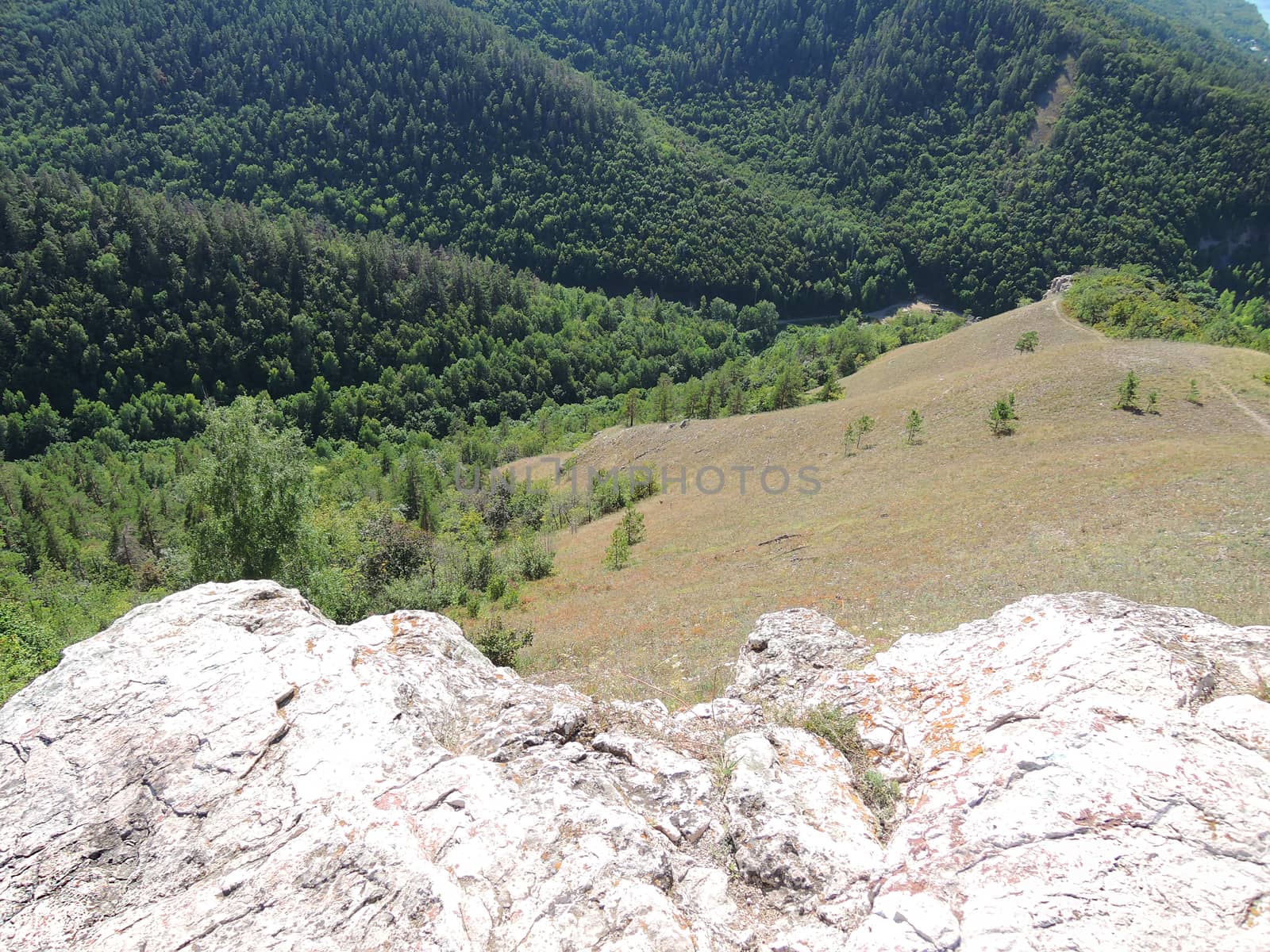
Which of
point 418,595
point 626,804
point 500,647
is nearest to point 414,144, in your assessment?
point 418,595

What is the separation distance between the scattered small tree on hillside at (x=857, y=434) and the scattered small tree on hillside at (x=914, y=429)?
3.06 meters

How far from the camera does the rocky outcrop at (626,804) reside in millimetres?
6527

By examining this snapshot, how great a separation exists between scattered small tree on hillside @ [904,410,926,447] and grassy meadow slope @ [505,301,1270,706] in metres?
0.81

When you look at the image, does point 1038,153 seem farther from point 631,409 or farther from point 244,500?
point 244,500

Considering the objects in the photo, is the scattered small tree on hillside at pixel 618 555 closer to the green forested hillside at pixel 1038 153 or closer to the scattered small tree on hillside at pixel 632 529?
the scattered small tree on hillside at pixel 632 529

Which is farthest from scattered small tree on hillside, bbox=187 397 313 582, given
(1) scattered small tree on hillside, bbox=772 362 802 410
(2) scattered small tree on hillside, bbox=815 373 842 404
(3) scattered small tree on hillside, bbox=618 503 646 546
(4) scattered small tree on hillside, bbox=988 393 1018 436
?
(2) scattered small tree on hillside, bbox=815 373 842 404

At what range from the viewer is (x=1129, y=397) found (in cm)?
3597

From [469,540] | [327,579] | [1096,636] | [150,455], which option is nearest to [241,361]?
[150,455]

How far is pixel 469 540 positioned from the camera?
48938 mm

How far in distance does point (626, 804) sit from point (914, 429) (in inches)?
1511

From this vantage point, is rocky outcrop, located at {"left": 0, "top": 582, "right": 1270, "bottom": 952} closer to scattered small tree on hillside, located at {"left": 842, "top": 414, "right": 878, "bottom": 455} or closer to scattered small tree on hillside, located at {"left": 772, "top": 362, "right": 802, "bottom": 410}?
scattered small tree on hillside, located at {"left": 842, "top": 414, "right": 878, "bottom": 455}

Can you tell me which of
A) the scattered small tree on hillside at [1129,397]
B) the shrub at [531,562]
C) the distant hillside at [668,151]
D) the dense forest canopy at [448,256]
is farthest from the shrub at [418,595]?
the distant hillside at [668,151]

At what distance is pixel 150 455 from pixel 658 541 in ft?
320

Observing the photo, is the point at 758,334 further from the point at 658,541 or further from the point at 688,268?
the point at 658,541
